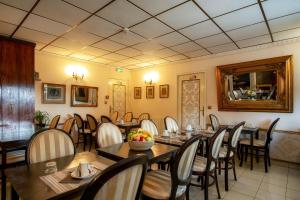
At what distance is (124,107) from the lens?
7066 millimetres

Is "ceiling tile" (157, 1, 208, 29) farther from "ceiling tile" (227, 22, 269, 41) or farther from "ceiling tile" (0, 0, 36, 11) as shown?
"ceiling tile" (0, 0, 36, 11)

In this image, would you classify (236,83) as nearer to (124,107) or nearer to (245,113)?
(245,113)

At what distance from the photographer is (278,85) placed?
4.07 m

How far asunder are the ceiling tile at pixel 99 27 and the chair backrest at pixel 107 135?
1722mm

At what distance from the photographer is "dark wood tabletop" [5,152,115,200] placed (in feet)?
3.66

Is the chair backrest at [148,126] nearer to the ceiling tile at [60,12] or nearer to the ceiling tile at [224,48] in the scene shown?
the ceiling tile at [60,12]

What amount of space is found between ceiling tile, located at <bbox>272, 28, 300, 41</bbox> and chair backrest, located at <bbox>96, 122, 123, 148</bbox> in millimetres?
3522

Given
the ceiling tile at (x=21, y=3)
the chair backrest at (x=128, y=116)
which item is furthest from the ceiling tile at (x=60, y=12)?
the chair backrest at (x=128, y=116)

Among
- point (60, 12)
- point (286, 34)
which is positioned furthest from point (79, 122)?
point (286, 34)

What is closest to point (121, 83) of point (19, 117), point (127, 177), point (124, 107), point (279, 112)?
point (124, 107)

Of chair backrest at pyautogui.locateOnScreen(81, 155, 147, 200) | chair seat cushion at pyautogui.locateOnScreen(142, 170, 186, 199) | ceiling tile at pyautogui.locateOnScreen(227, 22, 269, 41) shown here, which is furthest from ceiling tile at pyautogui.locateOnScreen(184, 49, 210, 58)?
chair backrest at pyautogui.locateOnScreen(81, 155, 147, 200)

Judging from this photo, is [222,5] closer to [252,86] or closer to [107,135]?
[107,135]

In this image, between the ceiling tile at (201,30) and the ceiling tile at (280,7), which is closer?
the ceiling tile at (280,7)

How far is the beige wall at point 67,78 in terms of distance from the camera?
488 centimetres
